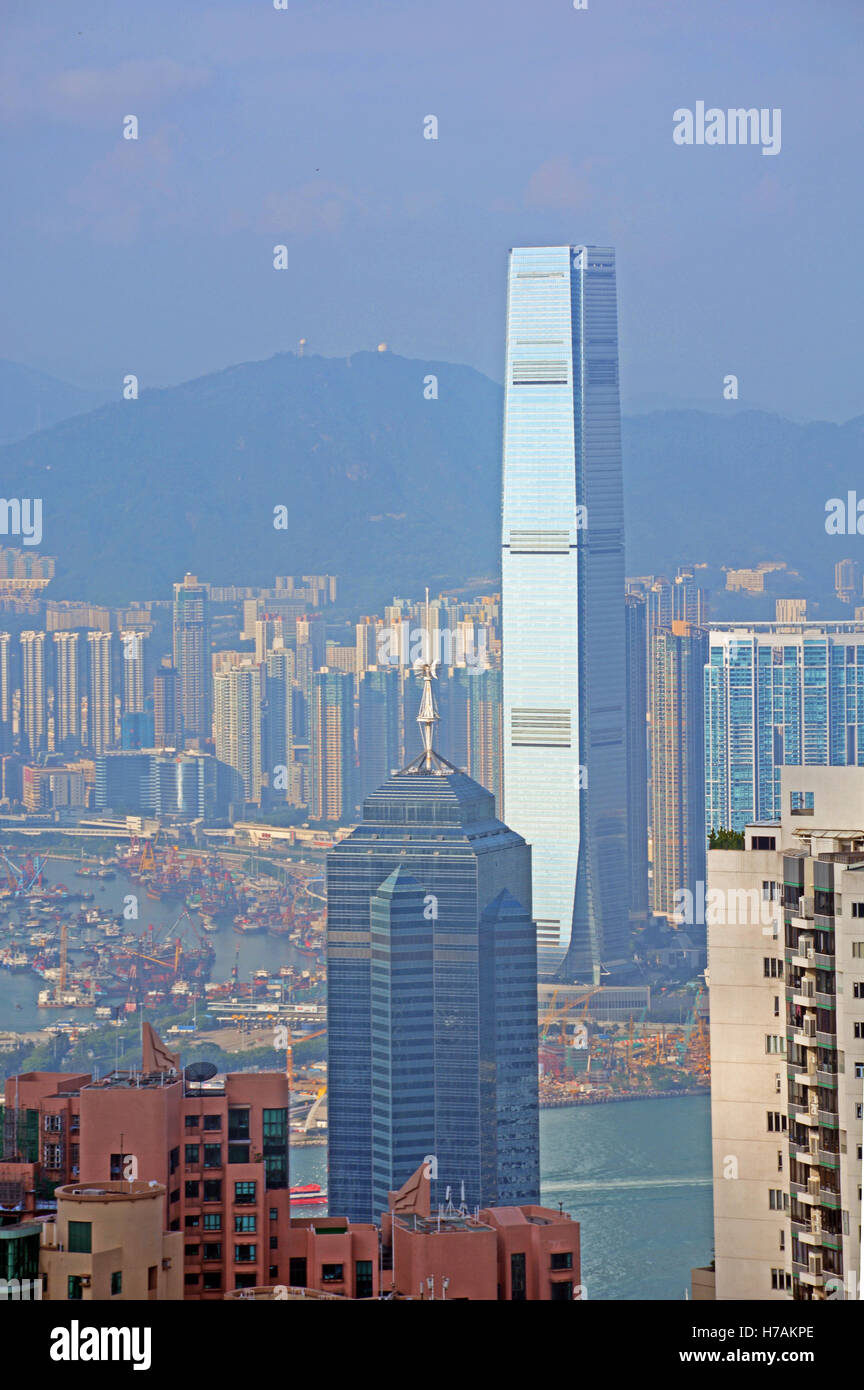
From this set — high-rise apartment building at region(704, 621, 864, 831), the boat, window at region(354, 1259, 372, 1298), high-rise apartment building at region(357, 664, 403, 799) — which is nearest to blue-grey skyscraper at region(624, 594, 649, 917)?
high-rise apartment building at region(704, 621, 864, 831)

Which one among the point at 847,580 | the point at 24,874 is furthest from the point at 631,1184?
the point at 24,874

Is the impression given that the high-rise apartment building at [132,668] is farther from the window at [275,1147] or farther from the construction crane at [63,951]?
the window at [275,1147]

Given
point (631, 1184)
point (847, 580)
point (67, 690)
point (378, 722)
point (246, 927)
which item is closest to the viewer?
point (631, 1184)

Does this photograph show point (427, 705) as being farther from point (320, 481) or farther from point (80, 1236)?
point (80, 1236)

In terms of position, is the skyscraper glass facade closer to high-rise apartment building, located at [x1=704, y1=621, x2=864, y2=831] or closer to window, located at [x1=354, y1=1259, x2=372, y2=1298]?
high-rise apartment building, located at [x1=704, y1=621, x2=864, y2=831]

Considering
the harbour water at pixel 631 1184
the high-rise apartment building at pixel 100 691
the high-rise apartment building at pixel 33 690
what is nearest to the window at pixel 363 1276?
the harbour water at pixel 631 1184
